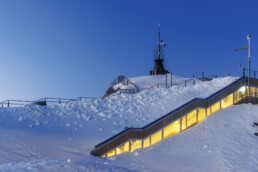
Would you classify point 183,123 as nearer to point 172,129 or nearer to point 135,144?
point 172,129

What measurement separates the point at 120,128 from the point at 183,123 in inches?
235

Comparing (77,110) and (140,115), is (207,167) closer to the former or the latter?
(140,115)

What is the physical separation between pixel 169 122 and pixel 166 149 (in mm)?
2726

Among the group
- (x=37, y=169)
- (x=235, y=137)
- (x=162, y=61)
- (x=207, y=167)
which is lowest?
(x=207, y=167)

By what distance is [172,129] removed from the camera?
20844 mm

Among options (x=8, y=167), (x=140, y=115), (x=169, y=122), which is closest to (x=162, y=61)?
(x=140, y=115)

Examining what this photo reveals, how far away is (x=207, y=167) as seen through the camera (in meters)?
15.5

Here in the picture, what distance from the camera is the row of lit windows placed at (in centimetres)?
1942

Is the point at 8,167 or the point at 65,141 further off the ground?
the point at 8,167

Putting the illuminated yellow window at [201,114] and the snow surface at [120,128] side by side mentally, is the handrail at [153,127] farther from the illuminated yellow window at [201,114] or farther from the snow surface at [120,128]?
the snow surface at [120,128]

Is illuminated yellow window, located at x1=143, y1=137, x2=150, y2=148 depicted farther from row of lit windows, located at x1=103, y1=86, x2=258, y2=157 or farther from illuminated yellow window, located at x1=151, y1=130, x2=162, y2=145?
illuminated yellow window, located at x1=151, y1=130, x2=162, y2=145

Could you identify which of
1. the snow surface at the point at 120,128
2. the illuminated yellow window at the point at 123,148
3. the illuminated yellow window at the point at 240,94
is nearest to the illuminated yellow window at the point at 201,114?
the snow surface at the point at 120,128

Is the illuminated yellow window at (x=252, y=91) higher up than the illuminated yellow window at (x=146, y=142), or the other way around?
the illuminated yellow window at (x=252, y=91)

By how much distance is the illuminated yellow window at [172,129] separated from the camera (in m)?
20.5
